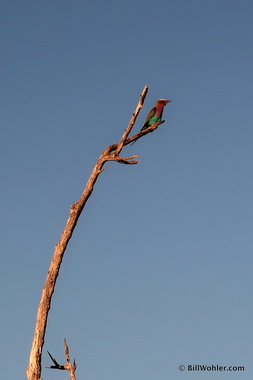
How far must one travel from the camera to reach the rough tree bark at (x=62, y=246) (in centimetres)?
1298

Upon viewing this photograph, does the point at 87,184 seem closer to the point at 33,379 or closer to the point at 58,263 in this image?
the point at 58,263

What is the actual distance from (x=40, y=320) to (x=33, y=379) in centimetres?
112

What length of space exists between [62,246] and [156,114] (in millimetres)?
7129

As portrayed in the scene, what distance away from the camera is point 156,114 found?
1955cm

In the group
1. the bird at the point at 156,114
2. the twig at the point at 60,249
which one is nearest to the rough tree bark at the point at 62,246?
the twig at the point at 60,249

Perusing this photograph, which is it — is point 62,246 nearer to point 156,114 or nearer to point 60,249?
point 60,249

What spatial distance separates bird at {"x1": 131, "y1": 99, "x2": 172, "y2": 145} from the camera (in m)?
19.2

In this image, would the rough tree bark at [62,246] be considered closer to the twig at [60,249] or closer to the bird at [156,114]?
the twig at [60,249]

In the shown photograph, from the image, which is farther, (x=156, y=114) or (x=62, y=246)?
(x=156, y=114)

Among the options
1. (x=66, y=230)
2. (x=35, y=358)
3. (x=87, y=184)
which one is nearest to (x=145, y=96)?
(x=87, y=184)

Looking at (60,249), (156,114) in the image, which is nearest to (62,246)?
(60,249)

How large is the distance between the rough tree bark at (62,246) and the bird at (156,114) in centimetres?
410

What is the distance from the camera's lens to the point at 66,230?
13.8m

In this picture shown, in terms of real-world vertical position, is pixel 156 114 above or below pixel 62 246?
above
